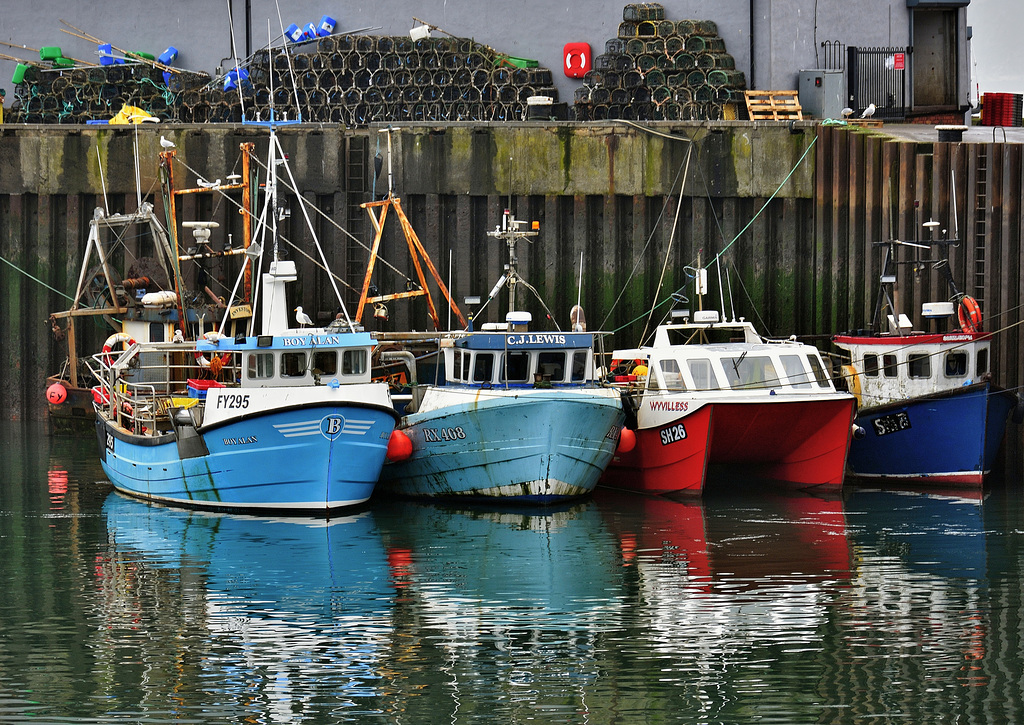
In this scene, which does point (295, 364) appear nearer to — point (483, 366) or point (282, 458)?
point (282, 458)

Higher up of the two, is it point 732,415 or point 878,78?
point 878,78

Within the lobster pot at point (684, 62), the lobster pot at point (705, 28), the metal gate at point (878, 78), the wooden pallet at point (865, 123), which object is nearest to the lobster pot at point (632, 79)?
the lobster pot at point (684, 62)

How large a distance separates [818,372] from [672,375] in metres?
2.19

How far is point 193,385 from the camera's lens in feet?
69.6

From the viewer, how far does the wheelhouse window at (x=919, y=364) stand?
22.0 metres

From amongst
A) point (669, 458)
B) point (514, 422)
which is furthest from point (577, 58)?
point (514, 422)

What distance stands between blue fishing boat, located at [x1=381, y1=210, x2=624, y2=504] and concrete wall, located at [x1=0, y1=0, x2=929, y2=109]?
42.3 ft

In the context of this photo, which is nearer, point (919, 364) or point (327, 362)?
point (327, 362)

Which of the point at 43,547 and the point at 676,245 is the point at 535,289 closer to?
the point at 676,245

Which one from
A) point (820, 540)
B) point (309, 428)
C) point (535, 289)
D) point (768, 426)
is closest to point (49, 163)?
point (535, 289)

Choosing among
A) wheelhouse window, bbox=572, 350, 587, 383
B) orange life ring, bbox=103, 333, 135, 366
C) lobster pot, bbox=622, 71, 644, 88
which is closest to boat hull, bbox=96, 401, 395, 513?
wheelhouse window, bbox=572, 350, 587, 383

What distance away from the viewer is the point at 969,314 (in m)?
22.4

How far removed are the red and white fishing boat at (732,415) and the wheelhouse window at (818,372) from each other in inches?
0.6

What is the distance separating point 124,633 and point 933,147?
54.3ft
